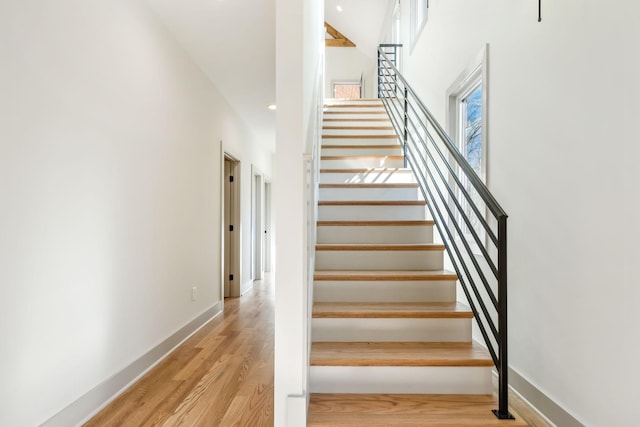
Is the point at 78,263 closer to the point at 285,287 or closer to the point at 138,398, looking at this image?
the point at 138,398

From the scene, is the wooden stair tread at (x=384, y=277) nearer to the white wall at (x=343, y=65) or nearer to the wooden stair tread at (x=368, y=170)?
the wooden stair tread at (x=368, y=170)

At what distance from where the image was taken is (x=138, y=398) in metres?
2.36

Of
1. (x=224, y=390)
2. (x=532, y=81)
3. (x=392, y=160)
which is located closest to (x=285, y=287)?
(x=224, y=390)

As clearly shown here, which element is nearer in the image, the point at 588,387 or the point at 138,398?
the point at 588,387

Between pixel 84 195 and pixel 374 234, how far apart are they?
189 cm

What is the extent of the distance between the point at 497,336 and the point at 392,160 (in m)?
2.40

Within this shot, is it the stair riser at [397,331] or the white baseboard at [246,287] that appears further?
the white baseboard at [246,287]

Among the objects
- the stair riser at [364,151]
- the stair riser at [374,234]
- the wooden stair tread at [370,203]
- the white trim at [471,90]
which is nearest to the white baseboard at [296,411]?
the stair riser at [374,234]

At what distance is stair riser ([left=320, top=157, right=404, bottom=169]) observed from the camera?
3.88 meters

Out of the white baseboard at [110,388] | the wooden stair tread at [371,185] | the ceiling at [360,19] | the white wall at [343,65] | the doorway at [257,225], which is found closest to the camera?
the white baseboard at [110,388]

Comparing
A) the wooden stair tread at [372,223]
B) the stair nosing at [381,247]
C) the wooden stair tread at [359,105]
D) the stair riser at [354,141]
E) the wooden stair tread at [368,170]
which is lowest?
the stair nosing at [381,247]

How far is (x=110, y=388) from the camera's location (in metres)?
2.31

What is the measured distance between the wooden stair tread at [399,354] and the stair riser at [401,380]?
32mm

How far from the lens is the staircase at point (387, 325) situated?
1867 mm
